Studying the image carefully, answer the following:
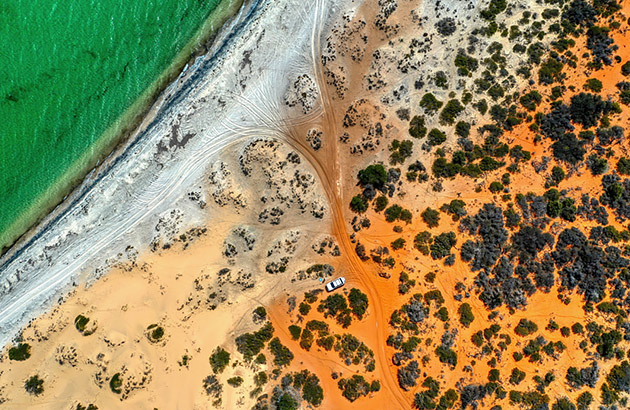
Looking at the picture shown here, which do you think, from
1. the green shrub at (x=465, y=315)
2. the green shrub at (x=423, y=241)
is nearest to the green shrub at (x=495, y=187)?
the green shrub at (x=423, y=241)

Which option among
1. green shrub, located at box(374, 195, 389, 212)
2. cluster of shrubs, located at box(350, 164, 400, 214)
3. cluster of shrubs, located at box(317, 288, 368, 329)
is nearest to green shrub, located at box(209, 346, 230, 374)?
cluster of shrubs, located at box(317, 288, 368, 329)

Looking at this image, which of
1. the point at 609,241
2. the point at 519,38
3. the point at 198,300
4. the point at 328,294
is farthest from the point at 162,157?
the point at 609,241

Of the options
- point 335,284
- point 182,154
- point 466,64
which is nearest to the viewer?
point 335,284

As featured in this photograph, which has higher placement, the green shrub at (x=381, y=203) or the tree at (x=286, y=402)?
the green shrub at (x=381, y=203)

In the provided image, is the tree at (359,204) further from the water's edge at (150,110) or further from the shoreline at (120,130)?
the shoreline at (120,130)

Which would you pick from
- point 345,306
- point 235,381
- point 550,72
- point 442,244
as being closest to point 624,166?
point 550,72

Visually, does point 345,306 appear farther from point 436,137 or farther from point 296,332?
point 436,137

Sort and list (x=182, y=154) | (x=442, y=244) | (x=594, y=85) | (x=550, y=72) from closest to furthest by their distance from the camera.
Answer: (x=442, y=244) < (x=594, y=85) < (x=550, y=72) < (x=182, y=154)

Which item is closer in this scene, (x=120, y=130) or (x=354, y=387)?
(x=354, y=387)
